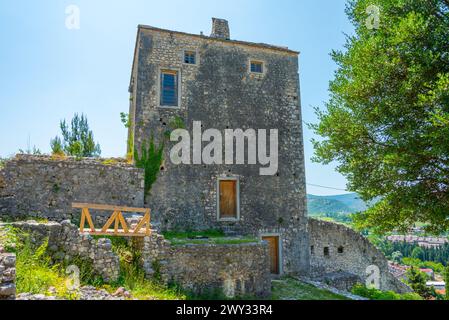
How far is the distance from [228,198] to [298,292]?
558cm

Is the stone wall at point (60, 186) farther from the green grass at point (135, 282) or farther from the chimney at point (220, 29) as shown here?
the chimney at point (220, 29)

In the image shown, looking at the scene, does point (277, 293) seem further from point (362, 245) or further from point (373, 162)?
point (362, 245)

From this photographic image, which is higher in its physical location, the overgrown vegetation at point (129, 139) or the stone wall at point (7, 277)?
the overgrown vegetation at point (129, 139)

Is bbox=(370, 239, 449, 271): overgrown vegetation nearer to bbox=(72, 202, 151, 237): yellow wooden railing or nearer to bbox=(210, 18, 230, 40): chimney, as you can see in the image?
bbox=(210, 18, 230, 40): chimney

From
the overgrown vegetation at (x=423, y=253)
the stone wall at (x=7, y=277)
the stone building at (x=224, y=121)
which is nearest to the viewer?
the stone wall at (x=7, y=277)

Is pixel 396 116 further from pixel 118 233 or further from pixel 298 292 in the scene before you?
pixel 118 233

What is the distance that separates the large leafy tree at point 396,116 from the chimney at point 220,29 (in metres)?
7.97

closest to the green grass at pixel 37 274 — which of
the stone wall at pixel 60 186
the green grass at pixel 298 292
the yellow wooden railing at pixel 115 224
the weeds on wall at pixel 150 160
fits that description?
the yellow wooden railing at pixel 115 224

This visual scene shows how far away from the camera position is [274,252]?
17.1m

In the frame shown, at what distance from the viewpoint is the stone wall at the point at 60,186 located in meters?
12.5

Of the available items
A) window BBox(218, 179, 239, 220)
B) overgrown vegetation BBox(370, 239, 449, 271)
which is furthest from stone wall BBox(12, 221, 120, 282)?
overgrown vegetation BBox(370, 239, 449, 271)

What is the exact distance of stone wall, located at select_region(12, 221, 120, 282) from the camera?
31.3 feet

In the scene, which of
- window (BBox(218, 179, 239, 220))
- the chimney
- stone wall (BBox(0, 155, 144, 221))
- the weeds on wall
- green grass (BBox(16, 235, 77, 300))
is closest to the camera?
green grass (BBox(16, 235, 77, 300))

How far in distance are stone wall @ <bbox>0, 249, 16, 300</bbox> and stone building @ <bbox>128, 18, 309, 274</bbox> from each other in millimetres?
8934
